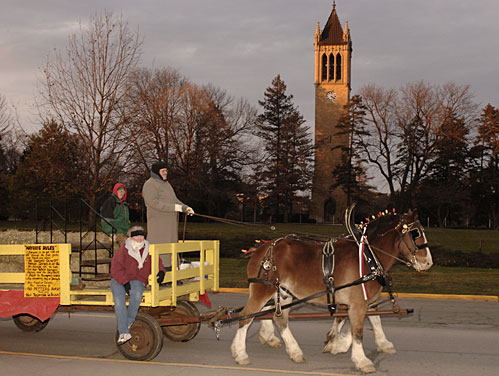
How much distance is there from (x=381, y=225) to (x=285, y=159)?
56636 millimetres

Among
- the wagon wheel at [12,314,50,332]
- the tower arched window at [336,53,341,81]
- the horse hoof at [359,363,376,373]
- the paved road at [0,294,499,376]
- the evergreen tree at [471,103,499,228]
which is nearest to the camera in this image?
the horse hoof at [359,363,376,373]

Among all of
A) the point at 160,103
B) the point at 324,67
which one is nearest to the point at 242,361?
the point at 160,103

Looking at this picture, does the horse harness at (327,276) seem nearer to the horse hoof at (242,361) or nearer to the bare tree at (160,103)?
the horse hoof at (242,361)

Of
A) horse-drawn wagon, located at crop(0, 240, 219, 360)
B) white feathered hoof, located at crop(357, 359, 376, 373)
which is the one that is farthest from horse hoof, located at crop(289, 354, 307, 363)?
horse-drawn wagon, located at crop(0, 240, 219, 360)

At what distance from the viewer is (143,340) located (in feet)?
24.8

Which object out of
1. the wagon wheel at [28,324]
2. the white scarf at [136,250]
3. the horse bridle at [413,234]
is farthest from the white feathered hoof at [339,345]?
the wagon wheel at [28,324]

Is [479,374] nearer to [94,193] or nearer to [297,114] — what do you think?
[94,193]

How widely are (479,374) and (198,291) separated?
389 cm

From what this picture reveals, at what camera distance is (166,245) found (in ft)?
25.6

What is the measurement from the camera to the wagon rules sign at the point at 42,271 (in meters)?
7.87

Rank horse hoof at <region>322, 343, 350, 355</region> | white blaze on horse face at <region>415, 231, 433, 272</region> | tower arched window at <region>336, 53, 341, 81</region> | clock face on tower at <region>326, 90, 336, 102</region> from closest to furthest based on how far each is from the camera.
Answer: white blaze on horse face at <region>415, 231, 433, 272</region>
horse hoof at <region>322, 343, 350, 355</region>
clock face on tower at <region>326, 90, 336, 102</region>
tower arched window at <region>336, 53, 341, 81</region>

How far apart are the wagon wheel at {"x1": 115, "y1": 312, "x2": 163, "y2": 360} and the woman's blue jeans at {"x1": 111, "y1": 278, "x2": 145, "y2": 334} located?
17 cm

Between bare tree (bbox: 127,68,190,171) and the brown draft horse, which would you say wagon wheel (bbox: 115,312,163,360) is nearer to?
the brown draft horse

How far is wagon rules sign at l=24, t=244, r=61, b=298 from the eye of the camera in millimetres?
7867
